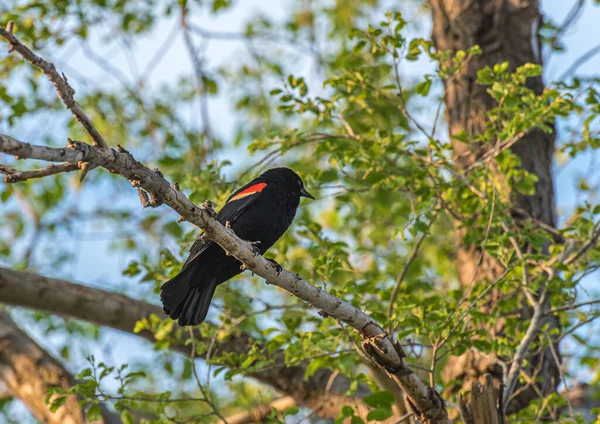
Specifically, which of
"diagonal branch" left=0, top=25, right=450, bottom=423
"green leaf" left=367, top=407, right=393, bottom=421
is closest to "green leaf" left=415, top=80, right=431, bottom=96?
"diagonal branch" left=0, top=25, right=450, bottom=423

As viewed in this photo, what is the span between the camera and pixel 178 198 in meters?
2.62

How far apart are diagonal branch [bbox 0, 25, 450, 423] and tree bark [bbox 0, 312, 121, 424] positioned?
2.67 meters

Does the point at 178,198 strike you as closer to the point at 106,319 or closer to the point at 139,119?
the point at 106,319

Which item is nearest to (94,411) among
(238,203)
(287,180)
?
(238,203)

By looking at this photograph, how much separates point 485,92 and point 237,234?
2.32m

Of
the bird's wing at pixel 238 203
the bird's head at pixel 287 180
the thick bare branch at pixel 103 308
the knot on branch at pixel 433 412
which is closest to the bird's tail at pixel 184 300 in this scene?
the bird's wing at pixel 238 203

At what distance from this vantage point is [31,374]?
538cm

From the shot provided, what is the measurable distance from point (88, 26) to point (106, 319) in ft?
9.97

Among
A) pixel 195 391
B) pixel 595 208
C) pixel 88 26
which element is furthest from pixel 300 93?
pixel 195 391

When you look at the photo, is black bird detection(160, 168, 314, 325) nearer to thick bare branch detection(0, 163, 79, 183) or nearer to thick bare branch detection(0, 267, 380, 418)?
thick bare branch detection(0, 267, 380, 418)

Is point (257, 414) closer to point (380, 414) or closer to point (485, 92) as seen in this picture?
point (380, 414)

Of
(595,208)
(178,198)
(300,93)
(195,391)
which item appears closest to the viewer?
(178,198)

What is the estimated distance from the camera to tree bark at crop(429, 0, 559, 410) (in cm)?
488

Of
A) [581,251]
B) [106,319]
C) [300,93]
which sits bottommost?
[581,251]
